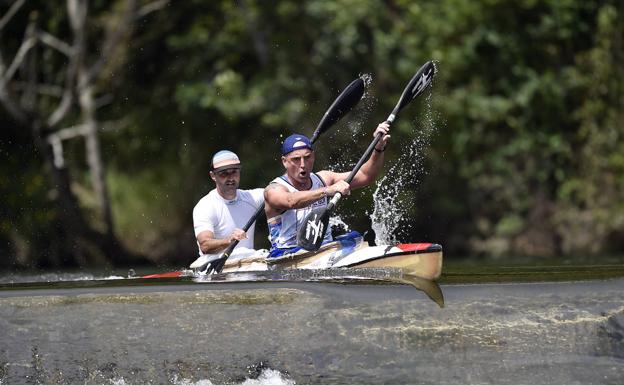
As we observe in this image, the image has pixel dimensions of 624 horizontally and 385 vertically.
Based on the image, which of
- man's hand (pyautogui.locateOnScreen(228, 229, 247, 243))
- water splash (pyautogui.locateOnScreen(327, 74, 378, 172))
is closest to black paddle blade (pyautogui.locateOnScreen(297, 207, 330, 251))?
man's hand (pyautogui.locateOnScreen(228, 229, 247, 243))

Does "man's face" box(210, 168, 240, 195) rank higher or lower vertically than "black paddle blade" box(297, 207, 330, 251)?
higher

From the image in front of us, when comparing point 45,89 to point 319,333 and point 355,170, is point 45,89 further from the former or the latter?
point 319,333

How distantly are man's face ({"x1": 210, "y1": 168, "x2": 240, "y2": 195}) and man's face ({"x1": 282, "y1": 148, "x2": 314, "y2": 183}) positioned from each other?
0.49 metres

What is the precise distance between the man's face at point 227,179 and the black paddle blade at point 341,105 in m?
0.98

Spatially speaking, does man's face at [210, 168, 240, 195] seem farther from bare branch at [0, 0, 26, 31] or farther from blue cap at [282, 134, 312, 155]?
bare branch at [0, 0, 26, 31]

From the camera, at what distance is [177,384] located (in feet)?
20.9

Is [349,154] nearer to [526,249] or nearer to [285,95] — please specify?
[285,95]

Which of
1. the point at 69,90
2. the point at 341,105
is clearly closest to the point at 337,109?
the point at 341,105

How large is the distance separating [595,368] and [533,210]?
991 cm

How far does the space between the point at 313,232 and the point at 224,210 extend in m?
0.96

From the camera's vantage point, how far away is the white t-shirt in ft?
27.5

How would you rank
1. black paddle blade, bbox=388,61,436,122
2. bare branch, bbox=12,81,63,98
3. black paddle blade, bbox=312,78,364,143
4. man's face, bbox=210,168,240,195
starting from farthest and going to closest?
bare branch, bbox=12,81,63,98, black paddle blade, bbox=312,78,364,143, black paddle blade, bbox=388,61,436,122, man's face, bbox=210,168,240,195

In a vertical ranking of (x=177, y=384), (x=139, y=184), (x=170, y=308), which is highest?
(x=139, y=184)

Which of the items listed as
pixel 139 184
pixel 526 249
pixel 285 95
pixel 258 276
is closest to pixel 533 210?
pixel 526 249
